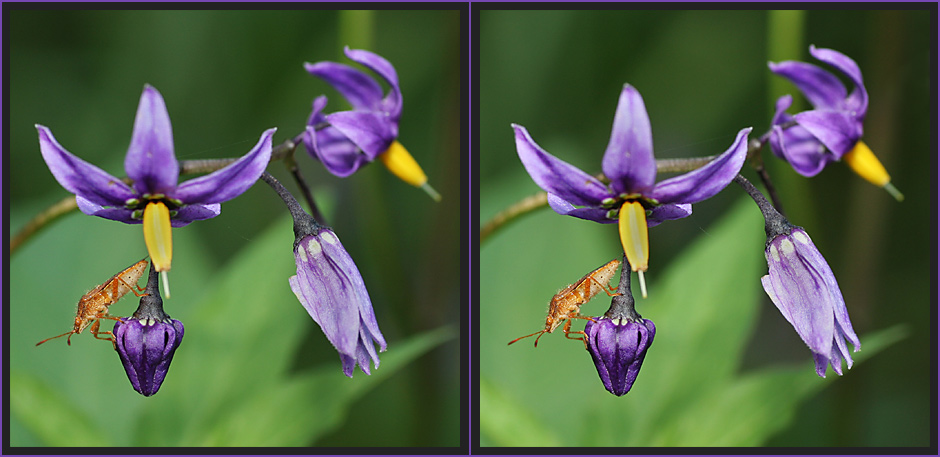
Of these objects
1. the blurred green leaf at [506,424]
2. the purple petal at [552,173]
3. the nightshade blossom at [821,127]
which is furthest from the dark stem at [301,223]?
the nightshade blossom at [821,127]

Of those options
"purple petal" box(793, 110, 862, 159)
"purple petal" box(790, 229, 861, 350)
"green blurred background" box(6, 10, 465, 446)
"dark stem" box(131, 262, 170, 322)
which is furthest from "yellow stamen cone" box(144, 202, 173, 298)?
"purple petal" box(793, 110, 862, 159)

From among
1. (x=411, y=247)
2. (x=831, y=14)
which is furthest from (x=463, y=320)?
(x=831, y=14)

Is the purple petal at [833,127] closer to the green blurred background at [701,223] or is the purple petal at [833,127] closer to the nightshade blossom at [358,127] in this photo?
the green blurred background at [701,223]

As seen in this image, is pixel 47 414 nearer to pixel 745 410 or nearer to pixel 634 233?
pixel 634 233

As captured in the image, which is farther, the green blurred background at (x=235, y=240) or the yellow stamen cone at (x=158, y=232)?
the green blurred background at (x=235, y=240)

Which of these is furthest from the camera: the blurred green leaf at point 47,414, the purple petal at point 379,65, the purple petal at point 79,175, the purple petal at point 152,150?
the blurred green leaf at point 47,414

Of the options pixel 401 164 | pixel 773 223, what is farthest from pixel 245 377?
pixel 773 223
